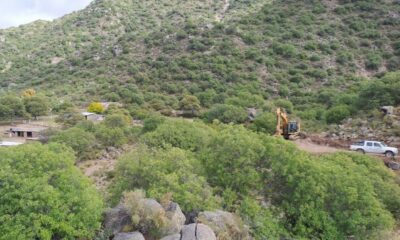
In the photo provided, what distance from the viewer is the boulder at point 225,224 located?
18.1 m

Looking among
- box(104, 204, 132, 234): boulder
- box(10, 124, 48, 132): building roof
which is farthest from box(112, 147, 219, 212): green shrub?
box(10, 124, 48, 132): building roof

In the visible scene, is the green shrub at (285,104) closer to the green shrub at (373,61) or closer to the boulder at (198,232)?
the green shrub at (373,61)

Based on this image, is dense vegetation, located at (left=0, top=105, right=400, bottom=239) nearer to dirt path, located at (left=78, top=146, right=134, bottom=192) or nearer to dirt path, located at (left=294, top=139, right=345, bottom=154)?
dirt path, located at (left=294, top=139, right=345, bottom=154)

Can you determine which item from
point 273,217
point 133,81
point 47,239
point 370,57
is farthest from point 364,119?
point 133,81

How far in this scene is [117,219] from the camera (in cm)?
1880

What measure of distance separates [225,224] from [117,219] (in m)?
4.53

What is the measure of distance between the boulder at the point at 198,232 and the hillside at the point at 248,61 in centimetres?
3436

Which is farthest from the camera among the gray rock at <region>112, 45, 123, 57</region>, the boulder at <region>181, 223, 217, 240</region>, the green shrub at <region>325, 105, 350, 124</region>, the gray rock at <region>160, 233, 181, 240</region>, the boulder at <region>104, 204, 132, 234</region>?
the gray rock at <region>112, 45, 123, 57</region>

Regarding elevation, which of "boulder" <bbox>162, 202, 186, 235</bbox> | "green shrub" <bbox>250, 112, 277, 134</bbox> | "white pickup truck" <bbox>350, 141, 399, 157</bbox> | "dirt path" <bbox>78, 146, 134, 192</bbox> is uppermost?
"green shrub" <bbox>250, 112, 277, 134</bbox>

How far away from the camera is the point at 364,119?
4106cm

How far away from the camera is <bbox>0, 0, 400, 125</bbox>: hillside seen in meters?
61.5

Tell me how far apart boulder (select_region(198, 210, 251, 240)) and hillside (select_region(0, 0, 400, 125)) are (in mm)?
32214

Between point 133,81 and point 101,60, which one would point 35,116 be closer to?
point 133,81

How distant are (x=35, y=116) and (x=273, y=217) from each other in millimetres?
47679
